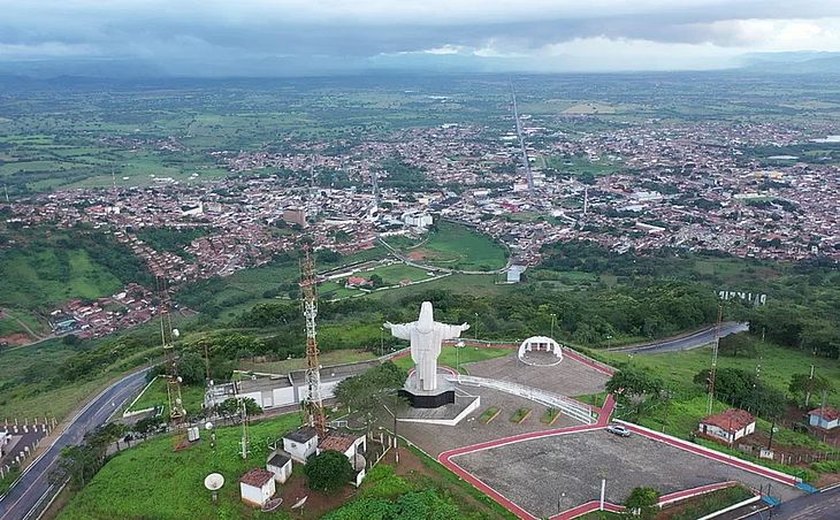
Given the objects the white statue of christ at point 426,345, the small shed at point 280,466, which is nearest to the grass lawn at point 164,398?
the small shed at point 280,466

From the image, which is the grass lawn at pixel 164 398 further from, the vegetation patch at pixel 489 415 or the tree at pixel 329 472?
the vegetation patch at pixel 489 415

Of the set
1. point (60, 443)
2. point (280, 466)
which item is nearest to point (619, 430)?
point (280, 466)

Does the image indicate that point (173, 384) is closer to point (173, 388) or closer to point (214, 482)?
point (173, 388)

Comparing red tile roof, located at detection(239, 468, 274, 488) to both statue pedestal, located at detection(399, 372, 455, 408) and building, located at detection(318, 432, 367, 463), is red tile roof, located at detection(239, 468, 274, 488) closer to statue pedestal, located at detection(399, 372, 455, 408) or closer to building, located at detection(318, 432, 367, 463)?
building, located at detection(318, 432, 367, 463)

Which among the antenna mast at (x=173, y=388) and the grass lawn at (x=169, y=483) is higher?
the grass lawn at (x=169, y=483)

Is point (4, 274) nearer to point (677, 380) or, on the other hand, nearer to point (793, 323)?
point (677, 380)
